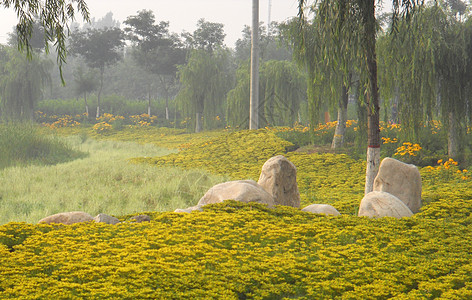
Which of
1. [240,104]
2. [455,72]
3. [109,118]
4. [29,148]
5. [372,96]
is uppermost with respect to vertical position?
[455,72]

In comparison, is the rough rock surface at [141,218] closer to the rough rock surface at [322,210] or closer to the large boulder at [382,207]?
the rough rock surface at [322,210]

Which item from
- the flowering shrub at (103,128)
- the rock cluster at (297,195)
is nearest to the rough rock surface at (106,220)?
the rock cluster at (297,195)

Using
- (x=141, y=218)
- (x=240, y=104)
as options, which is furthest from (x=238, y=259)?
(x=240, y=104)

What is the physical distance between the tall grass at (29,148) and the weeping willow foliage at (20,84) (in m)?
13.2

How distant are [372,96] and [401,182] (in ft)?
5.80

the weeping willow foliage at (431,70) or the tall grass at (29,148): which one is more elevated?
the weeping willow foliage at (431,70)

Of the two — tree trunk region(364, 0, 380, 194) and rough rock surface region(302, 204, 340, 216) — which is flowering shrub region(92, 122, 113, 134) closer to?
tree trunk region(364, 0, 380, 194)

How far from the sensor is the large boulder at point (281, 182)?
788cm

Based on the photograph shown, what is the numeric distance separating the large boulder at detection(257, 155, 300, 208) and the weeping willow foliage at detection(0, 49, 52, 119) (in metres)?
26.5

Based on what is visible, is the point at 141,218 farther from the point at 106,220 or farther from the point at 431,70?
the point at 431,70

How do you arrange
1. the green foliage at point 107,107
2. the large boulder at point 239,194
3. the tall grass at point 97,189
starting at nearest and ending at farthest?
the large boulder at point 239,194 → the tall grass at point 97,189 → the green foliage at point 107,107

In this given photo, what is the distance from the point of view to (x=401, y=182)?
298 inches

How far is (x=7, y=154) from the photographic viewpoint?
1577 centimetres

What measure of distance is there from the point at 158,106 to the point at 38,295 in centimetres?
3725
